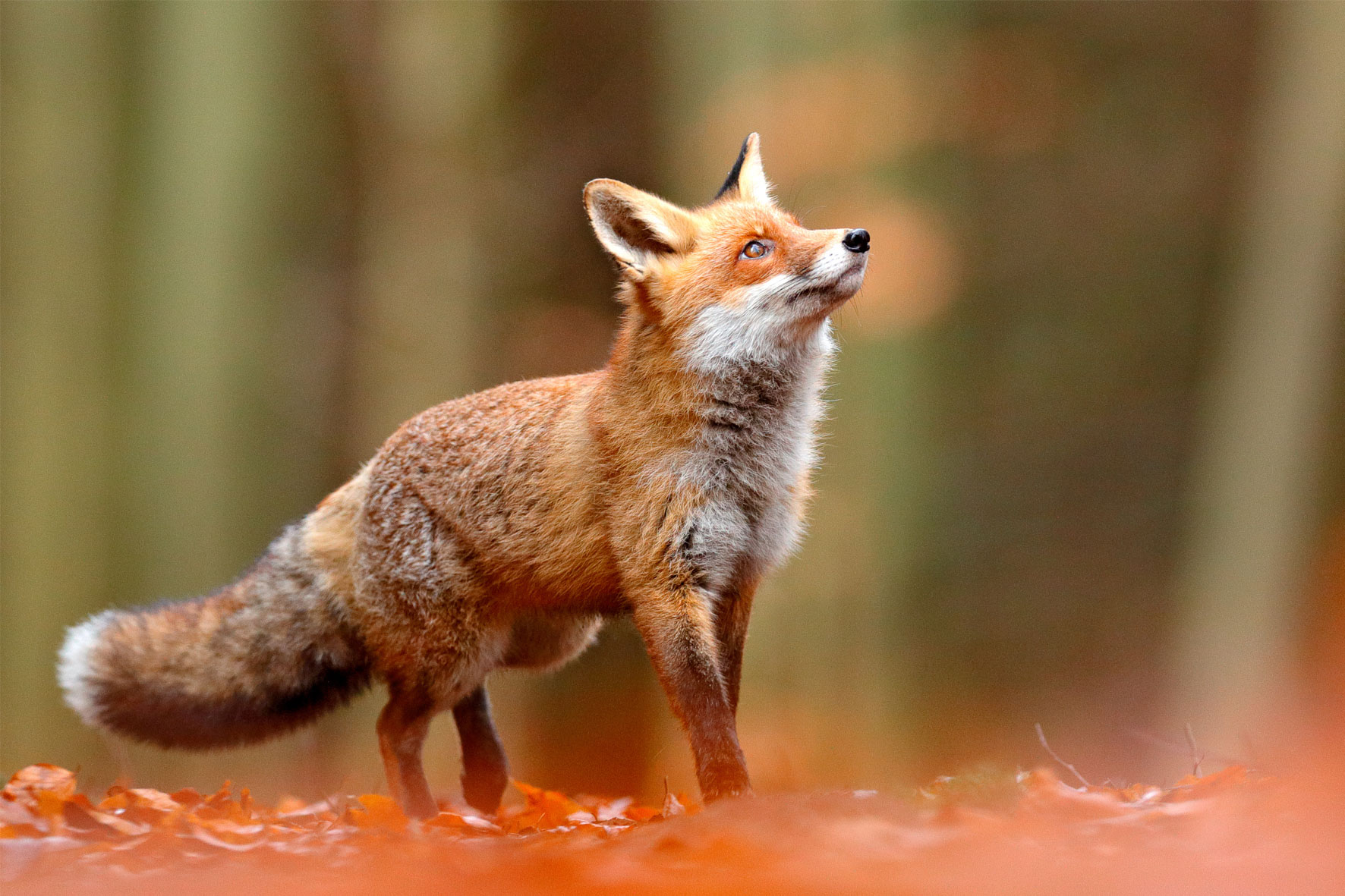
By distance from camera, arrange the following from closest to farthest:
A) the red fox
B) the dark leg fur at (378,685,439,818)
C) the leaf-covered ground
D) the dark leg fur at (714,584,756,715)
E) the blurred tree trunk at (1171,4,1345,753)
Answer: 1. the leaf-covered ground
2. the red fox
3. the dark leg fur at (714,584,756,715)
4. the dark leg fur at (378,685,439,818)
5. the blurred tree trunk at (1171,4,1345,753)

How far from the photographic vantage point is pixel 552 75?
11445mm

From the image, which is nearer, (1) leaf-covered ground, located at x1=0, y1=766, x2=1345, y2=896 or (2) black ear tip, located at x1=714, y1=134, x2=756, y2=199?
(1) leaf-covered ground, located at x1=0, y1=766, x2=1345, y2=896

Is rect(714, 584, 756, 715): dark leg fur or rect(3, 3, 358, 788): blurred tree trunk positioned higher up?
rect(3, 3, 358, 788): blurred tree trunk

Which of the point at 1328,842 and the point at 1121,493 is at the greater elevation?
the point at 1121,493

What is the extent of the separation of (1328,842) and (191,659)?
4.50 m

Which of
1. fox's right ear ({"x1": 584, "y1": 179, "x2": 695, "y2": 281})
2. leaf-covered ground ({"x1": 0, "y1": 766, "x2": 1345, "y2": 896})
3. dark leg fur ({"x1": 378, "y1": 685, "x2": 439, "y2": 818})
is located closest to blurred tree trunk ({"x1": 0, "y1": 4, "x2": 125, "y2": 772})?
dark leg fur ({"x1": 378, "y1": 685, "x2": 439, "y2": 818})

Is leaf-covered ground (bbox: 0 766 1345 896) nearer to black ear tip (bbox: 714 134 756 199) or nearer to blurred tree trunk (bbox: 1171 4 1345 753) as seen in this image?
black ear tip (bbox: 714 134 756 199)

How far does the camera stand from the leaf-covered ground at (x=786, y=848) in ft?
8.79

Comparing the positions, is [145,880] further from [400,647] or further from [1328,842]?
[1328,842]

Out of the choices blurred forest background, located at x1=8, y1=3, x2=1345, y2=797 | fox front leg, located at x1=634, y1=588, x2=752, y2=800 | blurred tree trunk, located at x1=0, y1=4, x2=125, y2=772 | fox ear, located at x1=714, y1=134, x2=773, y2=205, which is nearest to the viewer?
fox front leg, located at x1=634, y1=588, x2=752, y2=800

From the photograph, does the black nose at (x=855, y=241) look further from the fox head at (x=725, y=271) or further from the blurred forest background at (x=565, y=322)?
the blurred forest background at (x=565, y=322)

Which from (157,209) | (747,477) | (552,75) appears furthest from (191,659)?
(552,75)

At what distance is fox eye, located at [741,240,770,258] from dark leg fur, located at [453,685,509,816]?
2.40 m

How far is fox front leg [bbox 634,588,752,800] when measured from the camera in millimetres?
3977
